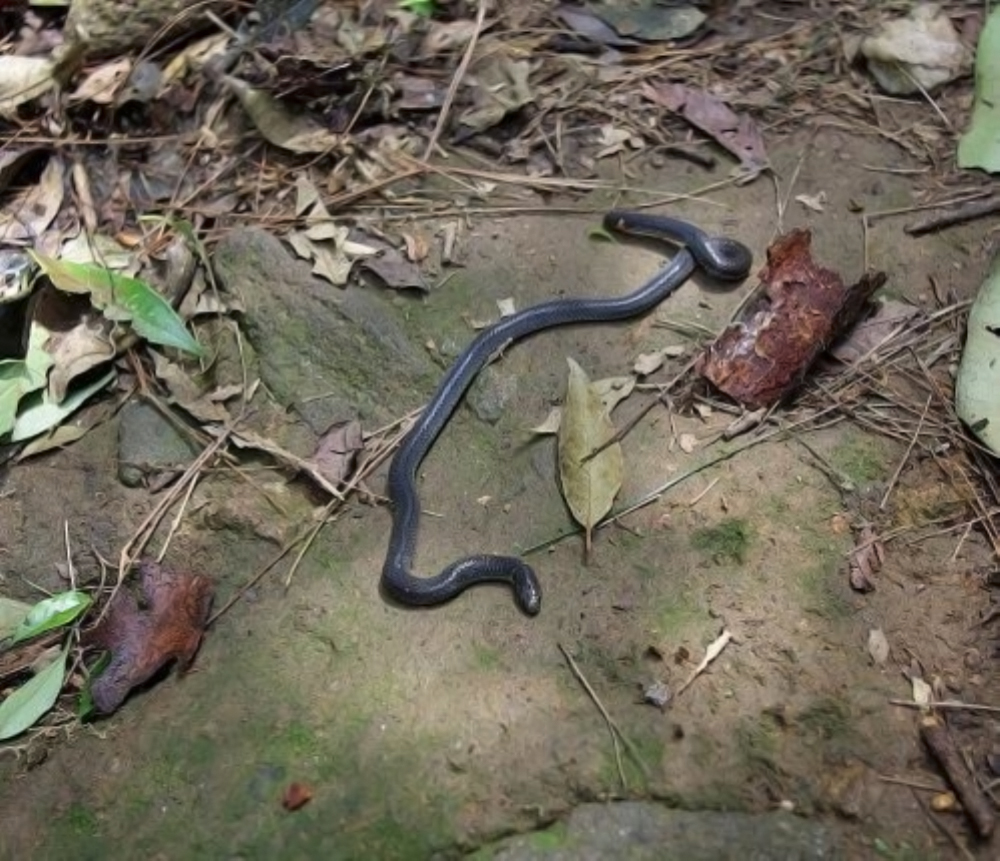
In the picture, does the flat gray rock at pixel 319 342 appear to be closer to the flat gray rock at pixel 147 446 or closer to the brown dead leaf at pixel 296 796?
the flat gray rock at pixel 147 446

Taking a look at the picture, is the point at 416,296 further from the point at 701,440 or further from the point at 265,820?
the point at 265,820

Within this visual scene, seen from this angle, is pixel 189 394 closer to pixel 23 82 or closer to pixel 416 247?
pixel 416 247

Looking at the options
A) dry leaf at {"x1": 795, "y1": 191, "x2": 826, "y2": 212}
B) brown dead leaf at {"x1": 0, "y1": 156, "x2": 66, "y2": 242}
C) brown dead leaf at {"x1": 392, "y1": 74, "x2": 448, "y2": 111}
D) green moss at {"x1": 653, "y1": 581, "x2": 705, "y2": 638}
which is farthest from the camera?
brown dead leaf at {"x1": 392, "y1": 74, "x2": 448, "y2": 111}

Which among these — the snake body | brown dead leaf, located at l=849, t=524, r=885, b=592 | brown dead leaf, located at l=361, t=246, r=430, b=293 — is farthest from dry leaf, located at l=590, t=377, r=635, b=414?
brown dead leaf, located at l=849, t=524, r=885, b=592

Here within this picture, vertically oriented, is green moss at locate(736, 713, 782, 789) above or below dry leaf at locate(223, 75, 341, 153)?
below

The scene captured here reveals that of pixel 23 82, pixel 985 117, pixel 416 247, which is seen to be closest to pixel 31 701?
pixel 416 247

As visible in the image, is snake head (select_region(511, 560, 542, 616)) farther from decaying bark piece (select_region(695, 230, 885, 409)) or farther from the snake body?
decaying bark piece (select_region(695, 230, 885, 409))
